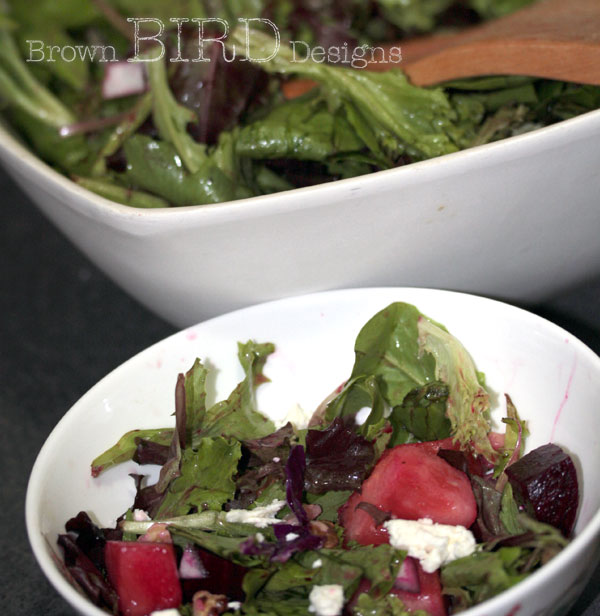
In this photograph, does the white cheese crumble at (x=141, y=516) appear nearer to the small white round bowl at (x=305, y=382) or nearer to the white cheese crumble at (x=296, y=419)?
the small white round bowl at (x=305, y=382)

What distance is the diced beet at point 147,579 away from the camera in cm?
55

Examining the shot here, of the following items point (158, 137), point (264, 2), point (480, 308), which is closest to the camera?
point (480, 308)

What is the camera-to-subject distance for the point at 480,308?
2.30 ft

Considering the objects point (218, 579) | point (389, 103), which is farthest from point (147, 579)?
point (389, 103)

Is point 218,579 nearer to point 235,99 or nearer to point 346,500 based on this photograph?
point 346,500

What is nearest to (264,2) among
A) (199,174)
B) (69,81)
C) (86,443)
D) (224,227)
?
(69,81)

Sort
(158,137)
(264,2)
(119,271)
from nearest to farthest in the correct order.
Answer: (119,271) → (158,137) → (264,2)

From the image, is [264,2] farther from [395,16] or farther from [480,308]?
[480,308]

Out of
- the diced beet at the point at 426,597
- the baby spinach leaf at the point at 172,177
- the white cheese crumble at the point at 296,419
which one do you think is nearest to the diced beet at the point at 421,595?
the diced beet at the point at 426,597

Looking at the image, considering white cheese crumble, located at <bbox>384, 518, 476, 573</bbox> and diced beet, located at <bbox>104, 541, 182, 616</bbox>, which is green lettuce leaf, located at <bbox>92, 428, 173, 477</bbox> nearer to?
diced beet, located at <bbox>104, 541, 182, 616</bbox>

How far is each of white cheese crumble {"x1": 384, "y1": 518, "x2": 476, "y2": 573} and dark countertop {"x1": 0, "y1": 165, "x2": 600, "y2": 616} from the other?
0.40 ft

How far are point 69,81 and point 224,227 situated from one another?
62cm

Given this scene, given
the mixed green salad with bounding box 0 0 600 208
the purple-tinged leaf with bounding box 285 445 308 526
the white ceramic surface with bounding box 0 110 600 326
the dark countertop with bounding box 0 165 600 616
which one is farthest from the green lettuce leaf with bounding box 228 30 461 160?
the purple-tinged leaf with bounding box 285 445 308 526

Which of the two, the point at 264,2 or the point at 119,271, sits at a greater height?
the point at 264,2
